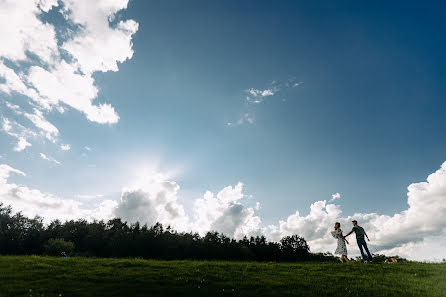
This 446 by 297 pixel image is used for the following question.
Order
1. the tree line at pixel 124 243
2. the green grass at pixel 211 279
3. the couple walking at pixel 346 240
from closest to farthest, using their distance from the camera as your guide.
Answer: the green grass at pixel 211 279 → the couple walking at pixel 346 240 → the tree line at pixel 124 243

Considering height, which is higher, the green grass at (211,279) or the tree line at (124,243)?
the tree line at (124,243)

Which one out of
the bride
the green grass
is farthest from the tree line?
the green grass

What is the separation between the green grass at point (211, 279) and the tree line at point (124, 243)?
Answer: 46446mm

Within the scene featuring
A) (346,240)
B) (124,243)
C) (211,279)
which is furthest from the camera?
(124,243)

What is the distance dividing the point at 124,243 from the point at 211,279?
2421 inches

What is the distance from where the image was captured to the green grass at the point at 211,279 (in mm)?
14945

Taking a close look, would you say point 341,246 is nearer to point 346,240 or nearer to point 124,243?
point 346,240

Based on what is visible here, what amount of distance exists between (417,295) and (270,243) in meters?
75.0

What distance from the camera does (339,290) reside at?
15422mm

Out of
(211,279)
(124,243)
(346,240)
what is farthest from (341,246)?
(124,243)

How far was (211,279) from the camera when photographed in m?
17.7

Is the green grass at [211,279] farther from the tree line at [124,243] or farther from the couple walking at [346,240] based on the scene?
the tree line at [124,243]

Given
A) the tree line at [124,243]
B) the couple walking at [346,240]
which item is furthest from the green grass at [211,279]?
the tree line at [124,243]

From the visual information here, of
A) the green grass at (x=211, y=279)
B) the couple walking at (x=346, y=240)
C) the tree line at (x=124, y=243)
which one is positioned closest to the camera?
the green grass at (x=211, y=279)
